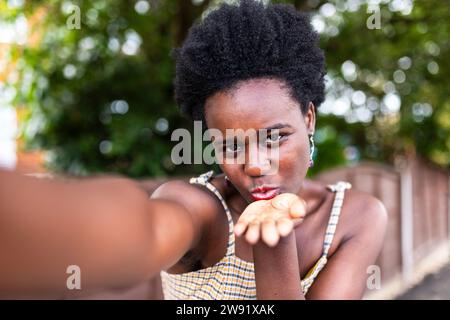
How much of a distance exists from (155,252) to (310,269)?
0.96m

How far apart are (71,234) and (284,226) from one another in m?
0.50

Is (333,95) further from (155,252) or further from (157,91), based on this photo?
(155,252)

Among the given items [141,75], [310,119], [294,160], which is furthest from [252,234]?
[141,75]

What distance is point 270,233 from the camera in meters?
1.10

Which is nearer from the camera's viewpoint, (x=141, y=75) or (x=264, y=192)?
(x=264, y=192)

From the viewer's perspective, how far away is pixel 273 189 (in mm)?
1578

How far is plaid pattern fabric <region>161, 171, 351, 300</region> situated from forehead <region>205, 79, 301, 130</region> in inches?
15.3

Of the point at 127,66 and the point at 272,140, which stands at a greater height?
the point at 127,66

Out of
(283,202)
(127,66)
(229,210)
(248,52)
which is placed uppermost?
(127,66)

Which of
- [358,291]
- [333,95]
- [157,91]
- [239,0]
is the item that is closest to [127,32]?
[157,91]

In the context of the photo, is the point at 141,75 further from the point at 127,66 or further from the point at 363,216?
the point at 363,216

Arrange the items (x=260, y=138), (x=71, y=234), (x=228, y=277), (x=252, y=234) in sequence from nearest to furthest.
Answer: (x=71, y=234) < (x=252, y=234) < (x=260, y=138) < (x=228, y=277)

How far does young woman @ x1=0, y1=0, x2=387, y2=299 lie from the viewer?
0.75 meters

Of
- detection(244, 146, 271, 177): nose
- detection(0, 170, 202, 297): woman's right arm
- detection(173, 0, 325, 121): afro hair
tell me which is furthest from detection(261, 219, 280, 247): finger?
detection(173, 0, 325, 121): afro hair
